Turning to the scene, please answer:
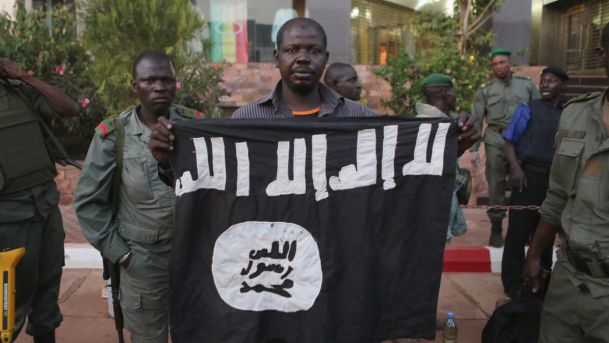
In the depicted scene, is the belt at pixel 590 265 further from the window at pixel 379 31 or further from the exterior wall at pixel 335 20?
the window at pixel 379 31

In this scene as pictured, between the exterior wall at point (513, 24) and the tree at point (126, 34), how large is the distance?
6.24m

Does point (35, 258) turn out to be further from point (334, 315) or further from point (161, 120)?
point (334, 315)

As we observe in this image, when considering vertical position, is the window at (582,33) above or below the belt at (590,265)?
above

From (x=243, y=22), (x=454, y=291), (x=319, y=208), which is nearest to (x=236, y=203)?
(x=319, y=208)

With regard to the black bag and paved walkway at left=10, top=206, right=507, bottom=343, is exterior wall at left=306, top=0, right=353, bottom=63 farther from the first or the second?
the black bag

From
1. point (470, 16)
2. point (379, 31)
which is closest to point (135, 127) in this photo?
point (470, 16)

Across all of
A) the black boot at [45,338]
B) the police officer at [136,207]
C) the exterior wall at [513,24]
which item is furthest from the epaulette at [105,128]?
the exterior wall at [513,24]

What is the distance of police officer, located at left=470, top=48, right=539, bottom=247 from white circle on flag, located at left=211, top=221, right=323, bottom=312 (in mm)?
4285

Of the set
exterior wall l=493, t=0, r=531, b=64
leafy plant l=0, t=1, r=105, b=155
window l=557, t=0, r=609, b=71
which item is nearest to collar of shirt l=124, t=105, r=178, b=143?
leafy plant l=0, t=1, r=105, b=155

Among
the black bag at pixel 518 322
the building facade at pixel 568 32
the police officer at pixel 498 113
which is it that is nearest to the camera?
the black bag at pixel 518 322

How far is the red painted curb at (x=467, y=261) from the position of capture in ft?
19.5

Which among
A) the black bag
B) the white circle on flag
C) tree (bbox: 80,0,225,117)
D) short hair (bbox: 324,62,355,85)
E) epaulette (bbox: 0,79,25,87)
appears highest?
tree (bbox: 80,0,225,117)

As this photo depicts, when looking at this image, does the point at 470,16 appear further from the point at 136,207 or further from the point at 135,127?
the point at 136,207

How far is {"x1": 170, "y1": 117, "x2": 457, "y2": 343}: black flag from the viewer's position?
97.7 inches
